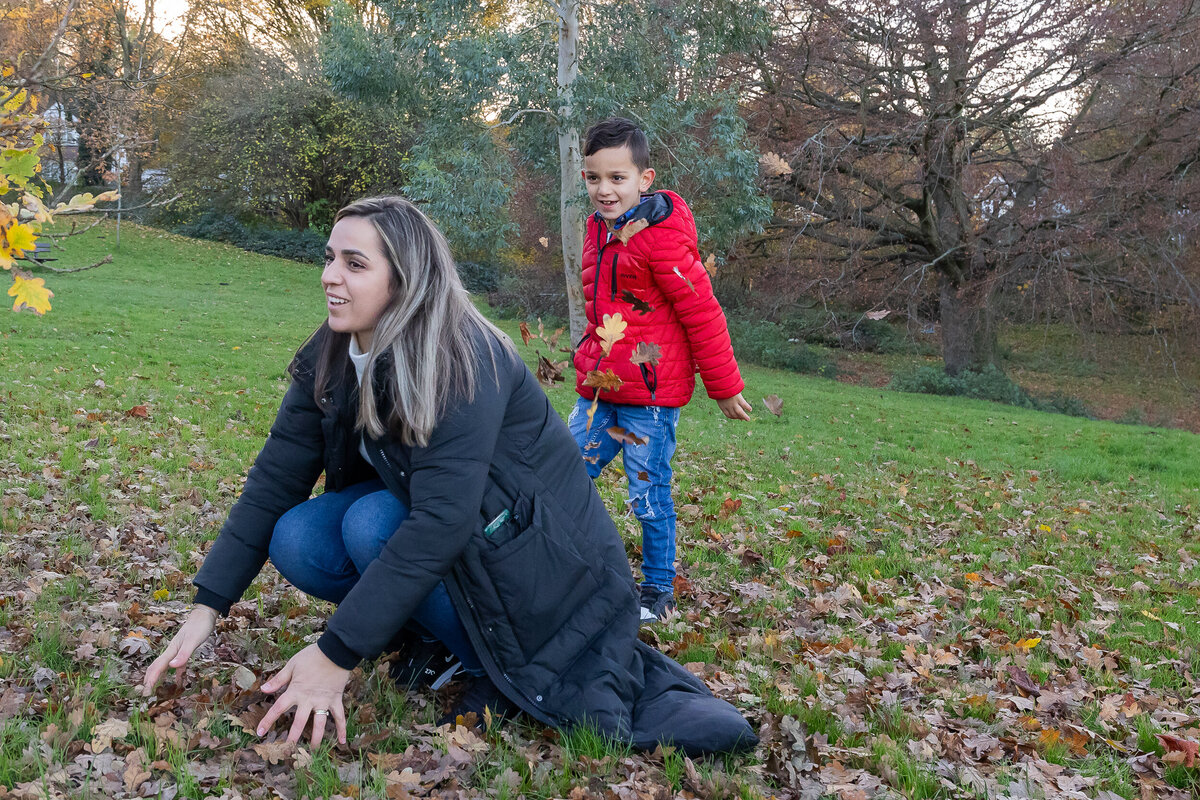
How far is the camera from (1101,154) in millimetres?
18297

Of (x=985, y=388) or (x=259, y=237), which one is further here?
(x=259, y=237)

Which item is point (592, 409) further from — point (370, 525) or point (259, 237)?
point (259, 237)

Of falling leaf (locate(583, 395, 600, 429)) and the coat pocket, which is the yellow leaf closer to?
the coat pocket

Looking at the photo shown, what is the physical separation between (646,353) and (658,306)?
0.22 m

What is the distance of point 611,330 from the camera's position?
3.38 m

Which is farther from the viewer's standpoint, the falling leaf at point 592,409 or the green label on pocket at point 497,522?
the falling leaf at point 592,409

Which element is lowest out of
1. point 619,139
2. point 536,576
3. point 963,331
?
point 536,576

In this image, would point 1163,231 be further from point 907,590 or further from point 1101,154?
point 907,590

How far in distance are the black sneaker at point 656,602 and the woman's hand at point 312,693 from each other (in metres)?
1.57

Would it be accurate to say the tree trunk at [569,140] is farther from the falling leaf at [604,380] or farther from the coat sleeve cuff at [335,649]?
the coat sleeve cuff at [335,649]

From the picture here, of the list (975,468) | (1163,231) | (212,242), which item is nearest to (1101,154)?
(1163,231)

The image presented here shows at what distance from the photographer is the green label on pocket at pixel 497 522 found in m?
2.40

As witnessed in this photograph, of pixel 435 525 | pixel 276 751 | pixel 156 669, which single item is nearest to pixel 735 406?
pixel 435 525

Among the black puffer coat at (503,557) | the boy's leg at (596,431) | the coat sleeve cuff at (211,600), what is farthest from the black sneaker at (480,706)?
the boy's leg at (596,431)
